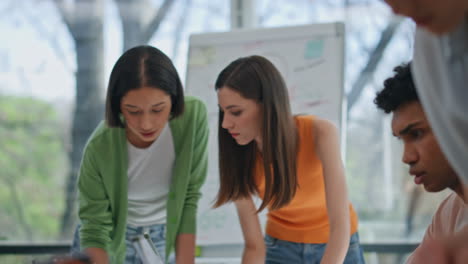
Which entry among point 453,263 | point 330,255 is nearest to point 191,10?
point 330,255

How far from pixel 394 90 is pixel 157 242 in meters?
0.94

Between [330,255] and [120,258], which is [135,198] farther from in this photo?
[330,255]

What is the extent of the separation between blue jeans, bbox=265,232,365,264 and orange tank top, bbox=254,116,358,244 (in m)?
0.02

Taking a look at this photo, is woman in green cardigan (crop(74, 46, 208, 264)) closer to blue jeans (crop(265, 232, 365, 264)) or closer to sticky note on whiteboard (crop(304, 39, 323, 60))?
blue jeans (crop(265, 232, 365, 264))

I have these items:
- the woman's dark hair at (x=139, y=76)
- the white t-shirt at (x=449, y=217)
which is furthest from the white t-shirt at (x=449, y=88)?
the woman's dark hair at (x=139, y=76)

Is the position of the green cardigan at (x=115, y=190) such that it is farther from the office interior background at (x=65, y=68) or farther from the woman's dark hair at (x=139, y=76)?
the office interior background at (x=65, y=68)

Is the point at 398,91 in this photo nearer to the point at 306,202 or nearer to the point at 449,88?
the point at 449,88

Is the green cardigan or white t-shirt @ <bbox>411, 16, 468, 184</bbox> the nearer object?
white t-shirt @ <bbox>411, 16, 468, 184</bbox>

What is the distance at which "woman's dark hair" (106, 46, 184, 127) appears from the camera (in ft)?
5.39

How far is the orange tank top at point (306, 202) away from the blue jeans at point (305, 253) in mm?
15

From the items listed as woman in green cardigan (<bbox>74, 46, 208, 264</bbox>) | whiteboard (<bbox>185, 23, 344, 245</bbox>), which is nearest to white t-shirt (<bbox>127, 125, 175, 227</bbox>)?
woman in green cardigan (<bbox>74, 46, 208, 264</bbox>)

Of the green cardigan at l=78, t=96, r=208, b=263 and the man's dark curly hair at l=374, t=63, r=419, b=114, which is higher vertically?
the man's dark curly hair at l=374, t=63, r=419, b=114

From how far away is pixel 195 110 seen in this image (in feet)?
6.08

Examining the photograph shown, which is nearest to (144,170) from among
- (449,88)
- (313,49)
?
(313,49)
